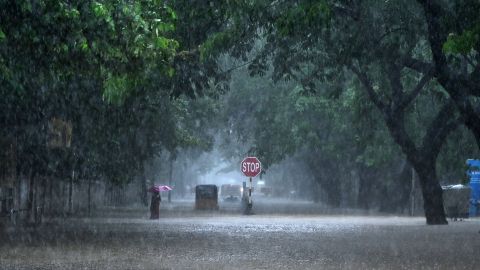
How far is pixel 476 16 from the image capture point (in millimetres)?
20234

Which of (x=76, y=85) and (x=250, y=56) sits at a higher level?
(x=250, y=56)

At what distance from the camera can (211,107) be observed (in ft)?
181

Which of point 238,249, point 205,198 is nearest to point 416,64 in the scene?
point 238,249

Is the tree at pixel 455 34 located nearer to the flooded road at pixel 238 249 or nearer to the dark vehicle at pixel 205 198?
the flooded road at pixel 238 249

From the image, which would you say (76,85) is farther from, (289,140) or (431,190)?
(289,140)

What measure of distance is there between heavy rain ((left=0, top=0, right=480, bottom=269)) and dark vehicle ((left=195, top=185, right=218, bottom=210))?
6586 mm

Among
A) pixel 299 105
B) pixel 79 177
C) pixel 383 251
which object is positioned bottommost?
pixel 383 251

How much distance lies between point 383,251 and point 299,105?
33587 millimetres

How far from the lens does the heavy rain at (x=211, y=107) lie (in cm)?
1573

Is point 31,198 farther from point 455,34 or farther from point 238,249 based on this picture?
point 455,34

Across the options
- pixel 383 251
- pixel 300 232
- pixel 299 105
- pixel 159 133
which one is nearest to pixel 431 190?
pixel 300 232

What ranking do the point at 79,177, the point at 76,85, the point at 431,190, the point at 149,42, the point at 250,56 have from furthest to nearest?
the point at 250,56
the point at 79,177
the point at 431,190
the point at 76,85
the point at 149,42

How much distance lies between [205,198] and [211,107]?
764cm

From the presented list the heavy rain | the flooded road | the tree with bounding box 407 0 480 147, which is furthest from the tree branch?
the flooded road
